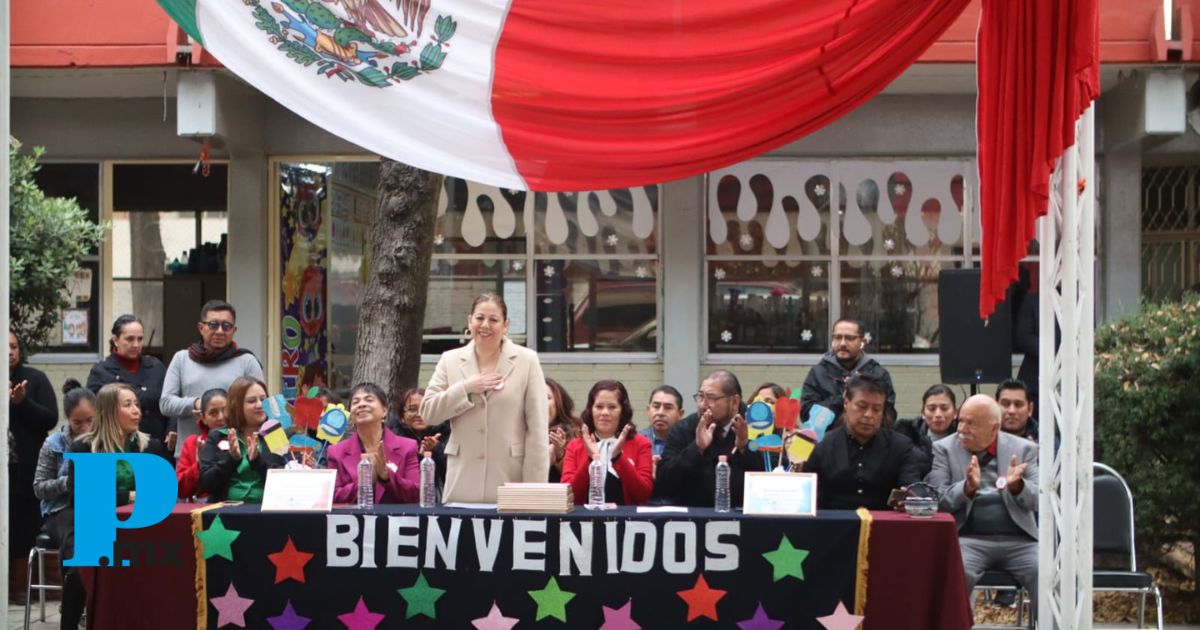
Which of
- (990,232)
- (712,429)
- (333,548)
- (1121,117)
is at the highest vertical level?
(1121,117)

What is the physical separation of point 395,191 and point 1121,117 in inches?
279

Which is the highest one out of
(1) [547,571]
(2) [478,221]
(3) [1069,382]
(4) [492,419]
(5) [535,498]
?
(2) [478,221]

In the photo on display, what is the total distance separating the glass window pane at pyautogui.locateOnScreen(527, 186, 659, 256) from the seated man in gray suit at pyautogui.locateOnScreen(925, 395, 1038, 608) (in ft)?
23.3

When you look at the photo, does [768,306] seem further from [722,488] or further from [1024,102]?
[1024,102]

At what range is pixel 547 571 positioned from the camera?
22.4 feet

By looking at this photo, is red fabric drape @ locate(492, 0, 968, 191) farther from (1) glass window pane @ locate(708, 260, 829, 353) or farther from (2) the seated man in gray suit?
(1) glass window pane @ locate(708, 260, 829, 353)

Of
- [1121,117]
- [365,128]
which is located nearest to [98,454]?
[365,128]

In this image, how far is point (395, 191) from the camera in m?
11.2

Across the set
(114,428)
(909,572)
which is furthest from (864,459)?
(114,428)

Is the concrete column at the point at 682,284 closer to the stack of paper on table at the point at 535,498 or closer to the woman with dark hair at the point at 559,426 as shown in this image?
the woman with dark hair at the point at 559,426

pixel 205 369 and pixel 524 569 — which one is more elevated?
pixel 205 369

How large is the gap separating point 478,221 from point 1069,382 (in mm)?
9693

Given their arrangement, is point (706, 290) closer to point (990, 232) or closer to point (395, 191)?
point (395, 191)

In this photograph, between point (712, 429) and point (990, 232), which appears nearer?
point (990, 232)
